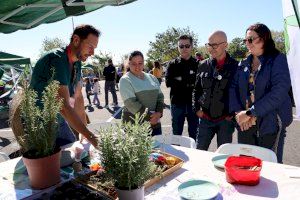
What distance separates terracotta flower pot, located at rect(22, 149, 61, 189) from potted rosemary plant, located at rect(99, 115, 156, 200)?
0.36 metres

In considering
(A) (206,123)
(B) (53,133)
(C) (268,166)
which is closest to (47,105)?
(B) (53,133)

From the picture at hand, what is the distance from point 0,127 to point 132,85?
6.09 m

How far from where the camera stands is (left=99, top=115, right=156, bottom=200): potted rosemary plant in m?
1.16

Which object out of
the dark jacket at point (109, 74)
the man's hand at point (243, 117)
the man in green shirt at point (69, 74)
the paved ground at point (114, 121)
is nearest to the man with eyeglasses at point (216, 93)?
the man's hand at point (243, 117)

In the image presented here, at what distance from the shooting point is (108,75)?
1009 centimetres

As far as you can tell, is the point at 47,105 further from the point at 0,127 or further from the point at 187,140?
the point at 0,127

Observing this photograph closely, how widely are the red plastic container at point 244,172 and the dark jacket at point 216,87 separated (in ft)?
4.59

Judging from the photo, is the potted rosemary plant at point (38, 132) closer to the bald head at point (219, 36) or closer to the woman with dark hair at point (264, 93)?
the woman with dark hair at point (264, 93)

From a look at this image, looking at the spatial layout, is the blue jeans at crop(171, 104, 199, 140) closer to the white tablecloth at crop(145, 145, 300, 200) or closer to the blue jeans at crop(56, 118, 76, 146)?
the blue jeans at crop(56, 118, 76, 146)

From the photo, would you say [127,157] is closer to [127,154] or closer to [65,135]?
[127,154]

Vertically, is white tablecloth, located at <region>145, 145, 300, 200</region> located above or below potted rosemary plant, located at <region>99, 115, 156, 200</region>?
below

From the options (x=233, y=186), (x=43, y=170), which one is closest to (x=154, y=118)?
(x=233, y=186)

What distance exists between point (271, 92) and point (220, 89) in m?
0.68

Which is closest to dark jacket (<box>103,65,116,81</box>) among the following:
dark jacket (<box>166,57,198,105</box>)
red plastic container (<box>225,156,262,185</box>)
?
dark jacket (<box>166,57,198,105</box>)
